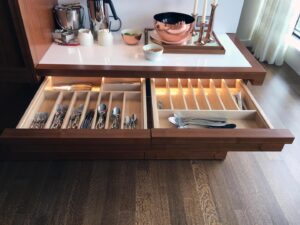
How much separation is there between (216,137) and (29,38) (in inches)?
34.5

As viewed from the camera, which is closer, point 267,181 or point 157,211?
point 157,211

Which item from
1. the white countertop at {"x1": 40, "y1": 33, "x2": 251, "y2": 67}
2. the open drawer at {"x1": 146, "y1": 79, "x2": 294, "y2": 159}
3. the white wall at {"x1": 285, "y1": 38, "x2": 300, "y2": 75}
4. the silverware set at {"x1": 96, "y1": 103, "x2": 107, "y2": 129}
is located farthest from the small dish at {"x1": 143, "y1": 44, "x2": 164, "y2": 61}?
the white wall at {"x1": 285, "y1": 38, "x2": 300, "y2": 75}

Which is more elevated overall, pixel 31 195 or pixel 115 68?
pixel 115 68

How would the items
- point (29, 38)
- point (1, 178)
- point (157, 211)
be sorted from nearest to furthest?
1. point (29, 38)
2. point (157, 211)
3. point (1, 178)

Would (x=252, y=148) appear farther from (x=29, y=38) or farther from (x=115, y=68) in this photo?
(x=29, y=38)

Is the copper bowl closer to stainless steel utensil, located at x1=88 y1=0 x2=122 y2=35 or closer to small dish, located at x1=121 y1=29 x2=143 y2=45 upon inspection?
small dish, located at x1=121 y1=29 x2=143 y2=45

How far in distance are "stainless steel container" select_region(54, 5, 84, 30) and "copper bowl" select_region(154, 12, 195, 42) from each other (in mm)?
433

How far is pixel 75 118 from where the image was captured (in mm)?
1074

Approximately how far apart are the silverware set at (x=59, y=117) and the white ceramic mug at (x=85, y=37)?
384 mm

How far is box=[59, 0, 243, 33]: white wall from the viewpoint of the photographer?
137 centimetres

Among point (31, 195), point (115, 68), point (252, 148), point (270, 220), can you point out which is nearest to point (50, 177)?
point (31, 195)

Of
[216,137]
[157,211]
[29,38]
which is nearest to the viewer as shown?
[216,137]

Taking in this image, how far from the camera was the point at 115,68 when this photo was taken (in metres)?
1.08

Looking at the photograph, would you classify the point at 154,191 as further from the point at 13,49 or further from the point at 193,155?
the point at 13,49
